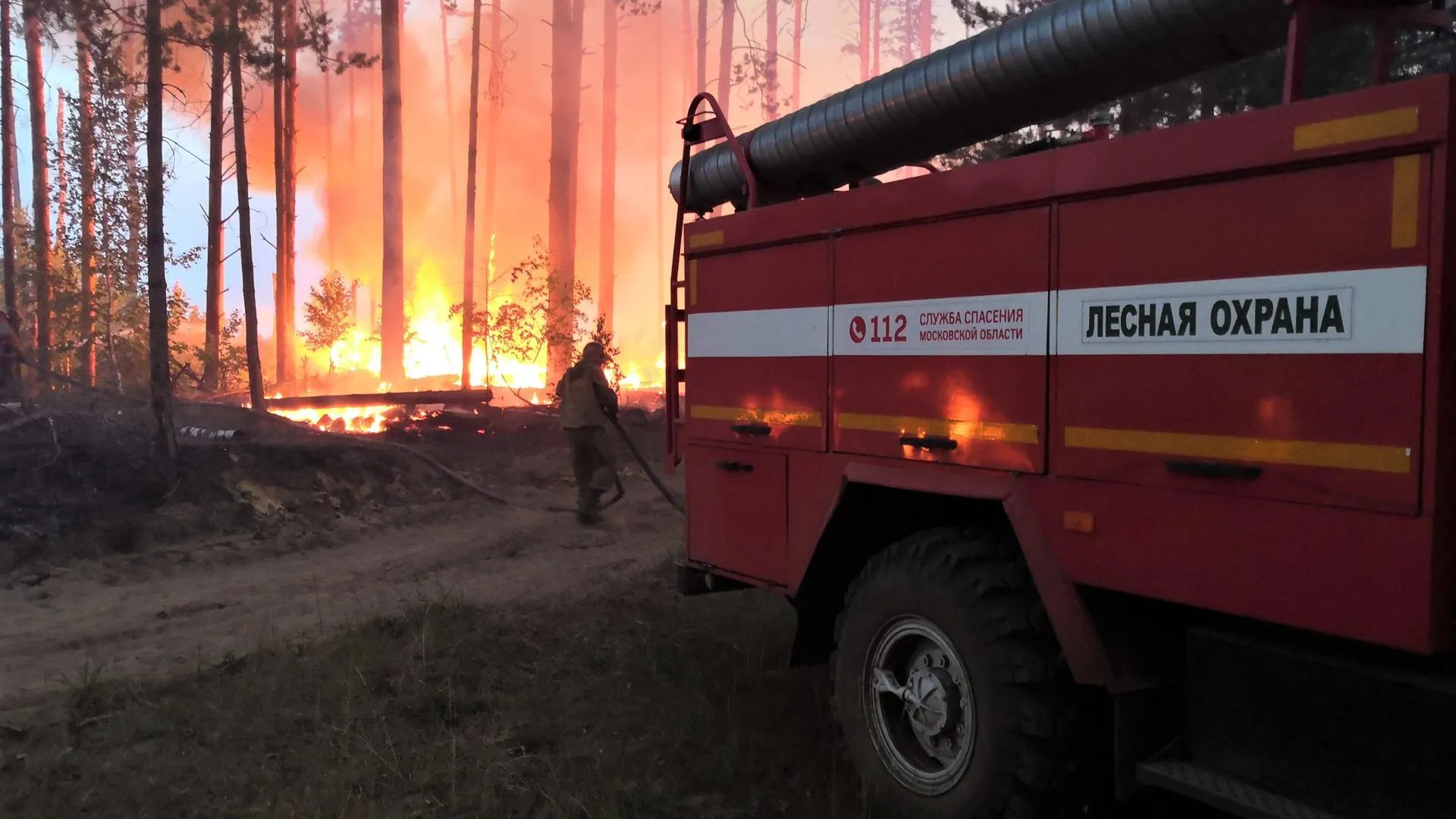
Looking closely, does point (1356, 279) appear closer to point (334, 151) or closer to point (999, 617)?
point (999, 617)

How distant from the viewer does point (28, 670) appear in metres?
6.20

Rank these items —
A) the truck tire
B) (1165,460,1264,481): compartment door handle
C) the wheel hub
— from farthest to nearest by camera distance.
A: 1. the wheel hub
2. the truck tire
3. (1165,460,1264,481): compartment door handle

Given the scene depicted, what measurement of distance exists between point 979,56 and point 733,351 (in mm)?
1777

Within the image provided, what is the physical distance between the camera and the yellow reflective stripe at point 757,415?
4328 mm

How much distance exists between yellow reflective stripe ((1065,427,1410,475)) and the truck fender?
0.33m

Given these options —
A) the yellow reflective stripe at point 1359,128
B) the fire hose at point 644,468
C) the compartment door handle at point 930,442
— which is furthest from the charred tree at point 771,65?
the yellow reflective stripe at point 1359,128

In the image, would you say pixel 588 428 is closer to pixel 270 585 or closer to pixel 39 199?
pixel 270 585

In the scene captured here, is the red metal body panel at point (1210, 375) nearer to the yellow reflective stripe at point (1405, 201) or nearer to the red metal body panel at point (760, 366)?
the yellow reflective stripe at point (1405, 201)

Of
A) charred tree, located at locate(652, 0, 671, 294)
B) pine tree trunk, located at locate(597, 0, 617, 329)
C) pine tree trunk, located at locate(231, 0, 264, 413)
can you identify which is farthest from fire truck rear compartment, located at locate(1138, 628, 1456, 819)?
charred tree, located at locate(652, 0, 671, 294)

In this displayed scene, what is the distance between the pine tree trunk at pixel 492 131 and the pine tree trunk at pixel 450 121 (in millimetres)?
1985

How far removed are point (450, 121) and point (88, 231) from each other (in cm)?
2817

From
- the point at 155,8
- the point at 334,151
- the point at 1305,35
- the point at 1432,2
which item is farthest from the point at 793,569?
the point at 334,151

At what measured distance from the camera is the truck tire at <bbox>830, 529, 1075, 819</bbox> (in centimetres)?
321

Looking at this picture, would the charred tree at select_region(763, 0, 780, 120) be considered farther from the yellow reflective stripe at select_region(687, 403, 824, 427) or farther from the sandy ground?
the yellow reflective stripe at select_region(687, 403, 824, 427)
